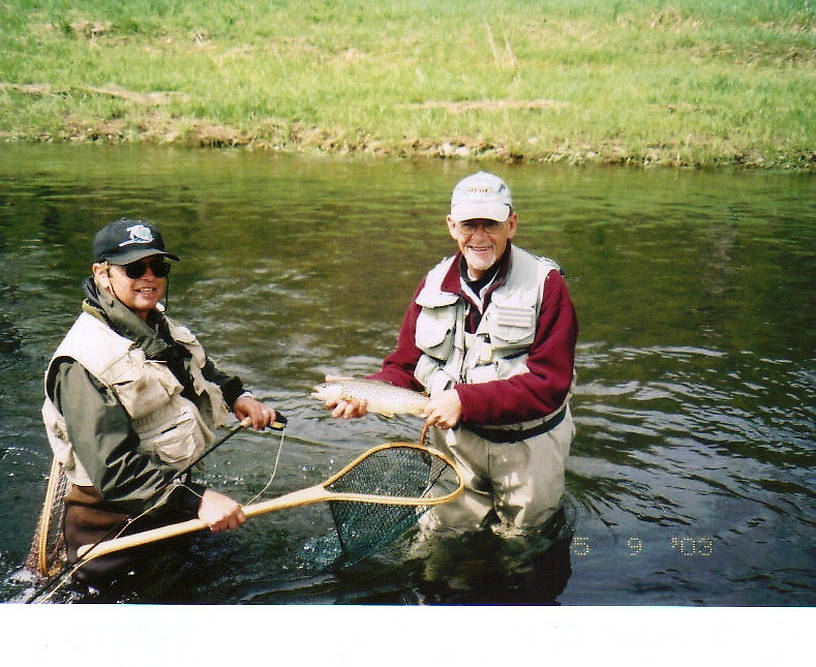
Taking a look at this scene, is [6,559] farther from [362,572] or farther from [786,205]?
[786,205]

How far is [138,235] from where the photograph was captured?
157 inches

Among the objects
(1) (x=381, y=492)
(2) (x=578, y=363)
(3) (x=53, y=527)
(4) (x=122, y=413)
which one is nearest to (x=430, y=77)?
(2) (x=578, y=363)

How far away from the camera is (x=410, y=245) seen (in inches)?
530

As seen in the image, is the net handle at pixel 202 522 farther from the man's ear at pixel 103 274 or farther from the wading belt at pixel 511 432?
the man's ear at pixel 103 274

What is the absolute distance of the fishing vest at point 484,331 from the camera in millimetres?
4227

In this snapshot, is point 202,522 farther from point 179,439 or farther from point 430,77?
point 430,77

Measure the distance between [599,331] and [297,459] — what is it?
430 centimetres

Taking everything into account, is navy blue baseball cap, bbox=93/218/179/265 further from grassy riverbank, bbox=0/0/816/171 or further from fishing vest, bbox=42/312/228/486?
grassy riverbank, bbox=0/0/816/171

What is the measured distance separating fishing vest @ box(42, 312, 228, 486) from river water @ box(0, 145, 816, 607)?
0.75 meters

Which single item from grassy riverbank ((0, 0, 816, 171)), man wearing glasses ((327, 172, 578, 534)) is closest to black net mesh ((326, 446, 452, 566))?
man wearing glasses ((327, 172, 578, 534))

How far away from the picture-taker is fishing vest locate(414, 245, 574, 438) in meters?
4.23

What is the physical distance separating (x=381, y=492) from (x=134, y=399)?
67.3 inches

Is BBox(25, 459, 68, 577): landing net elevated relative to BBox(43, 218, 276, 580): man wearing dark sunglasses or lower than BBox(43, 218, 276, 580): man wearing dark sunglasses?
lower

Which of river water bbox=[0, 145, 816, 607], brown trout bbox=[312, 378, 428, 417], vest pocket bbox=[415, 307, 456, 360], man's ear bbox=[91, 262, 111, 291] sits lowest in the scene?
river water bbox=[0, 145, 816, 607]
